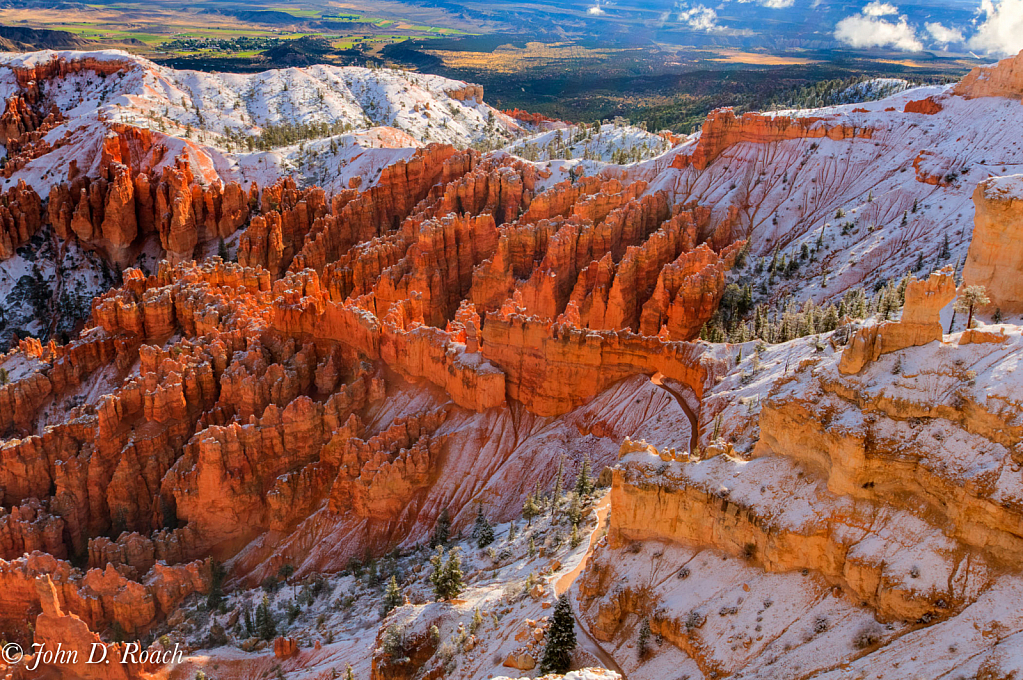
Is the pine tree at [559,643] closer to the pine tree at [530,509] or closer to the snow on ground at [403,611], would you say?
the snow on ground at [403,611]

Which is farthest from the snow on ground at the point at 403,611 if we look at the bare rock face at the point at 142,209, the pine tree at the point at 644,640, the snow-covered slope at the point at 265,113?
the snow-covered slope at the point at 265,113

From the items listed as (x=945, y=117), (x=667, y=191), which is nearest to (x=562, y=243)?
(x=667, y=191)

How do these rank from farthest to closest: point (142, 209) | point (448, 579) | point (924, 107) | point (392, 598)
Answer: point (142, 209) < point (924, 107) < point (392, 598) < point (448, 579)

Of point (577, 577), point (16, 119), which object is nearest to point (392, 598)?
point (577, 577)

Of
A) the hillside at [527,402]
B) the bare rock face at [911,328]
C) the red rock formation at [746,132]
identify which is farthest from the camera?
the red rock formation at [746,132]

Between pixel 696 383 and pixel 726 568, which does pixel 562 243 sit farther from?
pixel 726 568

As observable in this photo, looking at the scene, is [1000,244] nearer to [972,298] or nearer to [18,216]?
[972,298]
